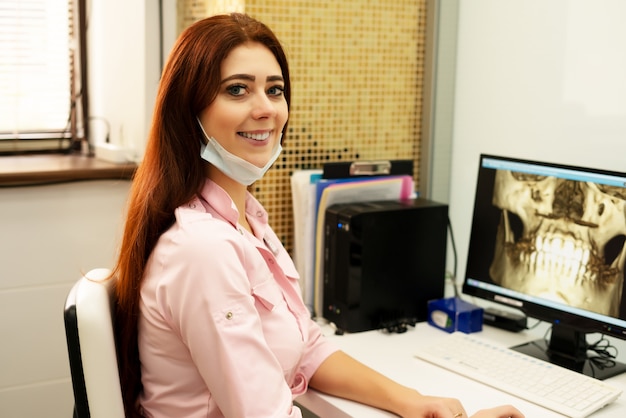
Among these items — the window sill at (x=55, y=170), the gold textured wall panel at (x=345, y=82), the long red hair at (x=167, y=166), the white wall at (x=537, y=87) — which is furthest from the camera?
the window sill at (x=55, y=170)

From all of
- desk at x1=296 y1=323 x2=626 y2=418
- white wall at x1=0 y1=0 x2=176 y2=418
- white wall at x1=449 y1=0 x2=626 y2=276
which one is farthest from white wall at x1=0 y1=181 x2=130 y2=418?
white wall at x1=449 y1=0 x2=626 y2=276

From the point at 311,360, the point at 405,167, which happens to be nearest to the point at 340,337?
the point at 311,360

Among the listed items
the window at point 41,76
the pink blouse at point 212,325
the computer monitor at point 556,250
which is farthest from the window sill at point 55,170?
the computer monitor at point 556,250

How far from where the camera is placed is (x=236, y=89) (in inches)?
57.1

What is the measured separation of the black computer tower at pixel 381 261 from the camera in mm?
1928

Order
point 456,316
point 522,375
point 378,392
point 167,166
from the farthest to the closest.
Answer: point 456,316
point 522,375
point 378,392
point 167,166

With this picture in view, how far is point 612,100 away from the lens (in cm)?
187

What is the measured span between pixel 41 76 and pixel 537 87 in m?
1.73

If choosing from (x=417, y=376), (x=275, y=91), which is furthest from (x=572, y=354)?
(x=275, y=91)

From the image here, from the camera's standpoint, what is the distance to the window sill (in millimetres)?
2248

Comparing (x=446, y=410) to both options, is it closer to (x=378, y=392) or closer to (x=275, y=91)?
(x=378, y=392)

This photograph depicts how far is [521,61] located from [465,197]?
1.46 feet

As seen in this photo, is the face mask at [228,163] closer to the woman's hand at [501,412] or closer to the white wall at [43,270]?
the woman's hand at [501,412]

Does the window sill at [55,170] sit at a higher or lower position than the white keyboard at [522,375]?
higher
